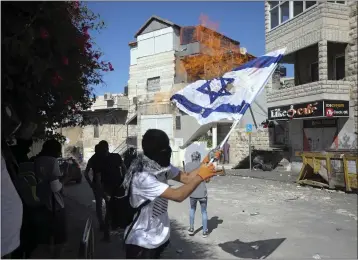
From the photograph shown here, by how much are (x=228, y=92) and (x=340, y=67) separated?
1399cm

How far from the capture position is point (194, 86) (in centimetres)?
514

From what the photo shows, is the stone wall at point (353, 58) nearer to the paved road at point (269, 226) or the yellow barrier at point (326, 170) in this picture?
the yellow barrier at point (326, 170)

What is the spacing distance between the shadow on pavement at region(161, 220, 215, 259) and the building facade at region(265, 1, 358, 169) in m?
10.8

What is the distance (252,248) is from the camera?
224 inches

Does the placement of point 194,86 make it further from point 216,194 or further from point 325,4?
Result: point 325,4

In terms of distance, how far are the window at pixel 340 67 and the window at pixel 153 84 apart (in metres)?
19.2

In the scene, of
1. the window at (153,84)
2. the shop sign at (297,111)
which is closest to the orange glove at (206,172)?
the shop sign at (297,111)

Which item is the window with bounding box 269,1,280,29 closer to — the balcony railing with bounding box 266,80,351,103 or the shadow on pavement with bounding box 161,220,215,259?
the balcony railing with bounding box 266,80,351,103

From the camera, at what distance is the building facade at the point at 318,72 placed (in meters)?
15.3

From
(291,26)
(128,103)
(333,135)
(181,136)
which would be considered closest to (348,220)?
(333,135)

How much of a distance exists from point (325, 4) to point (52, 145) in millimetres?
14084

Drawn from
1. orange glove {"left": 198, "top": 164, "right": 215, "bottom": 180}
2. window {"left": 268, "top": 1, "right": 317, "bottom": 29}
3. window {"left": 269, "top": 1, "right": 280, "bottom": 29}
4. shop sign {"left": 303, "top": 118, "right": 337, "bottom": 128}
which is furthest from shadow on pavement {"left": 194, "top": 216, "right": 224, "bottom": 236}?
window {"left": 269, "top": 1, "right": 280, "bottom": 29}

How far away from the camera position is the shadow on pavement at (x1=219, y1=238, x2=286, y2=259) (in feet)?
17.6

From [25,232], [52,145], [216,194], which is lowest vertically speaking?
[216,194]
